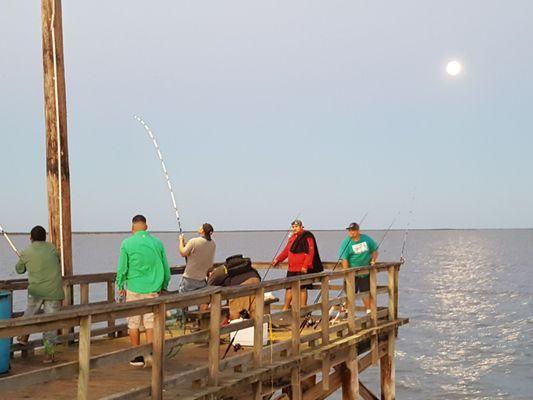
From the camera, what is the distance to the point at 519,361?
84.5 feet

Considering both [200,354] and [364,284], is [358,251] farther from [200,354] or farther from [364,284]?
[200,354]

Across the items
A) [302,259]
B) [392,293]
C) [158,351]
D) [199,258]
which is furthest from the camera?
[392,293]

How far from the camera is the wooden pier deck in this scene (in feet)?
19.1

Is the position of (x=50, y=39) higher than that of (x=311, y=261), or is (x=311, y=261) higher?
(x=50, y=39)

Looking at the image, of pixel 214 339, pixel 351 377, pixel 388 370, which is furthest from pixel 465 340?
pixel 214 339

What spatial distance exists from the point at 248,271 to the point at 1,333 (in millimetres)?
5062

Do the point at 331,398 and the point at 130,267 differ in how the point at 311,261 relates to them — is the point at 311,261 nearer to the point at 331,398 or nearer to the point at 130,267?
the point at 130,267

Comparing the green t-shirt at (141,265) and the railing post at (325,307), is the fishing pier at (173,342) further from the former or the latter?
the green t-shirt at (141,265)

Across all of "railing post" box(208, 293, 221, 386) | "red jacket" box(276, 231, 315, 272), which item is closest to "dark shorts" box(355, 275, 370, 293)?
"red jacket" box(276, 231, 315, 272)

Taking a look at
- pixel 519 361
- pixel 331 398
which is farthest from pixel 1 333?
pixel 519 361

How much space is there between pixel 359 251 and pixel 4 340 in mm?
6298

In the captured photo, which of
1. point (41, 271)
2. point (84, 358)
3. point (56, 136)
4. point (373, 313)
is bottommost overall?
point (373, 313)

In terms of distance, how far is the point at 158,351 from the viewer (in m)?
6.58

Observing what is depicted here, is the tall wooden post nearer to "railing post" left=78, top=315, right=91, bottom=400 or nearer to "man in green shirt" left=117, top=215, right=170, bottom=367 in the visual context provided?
"man in green shirt" left=117, top=215, right=170, bottom=367
